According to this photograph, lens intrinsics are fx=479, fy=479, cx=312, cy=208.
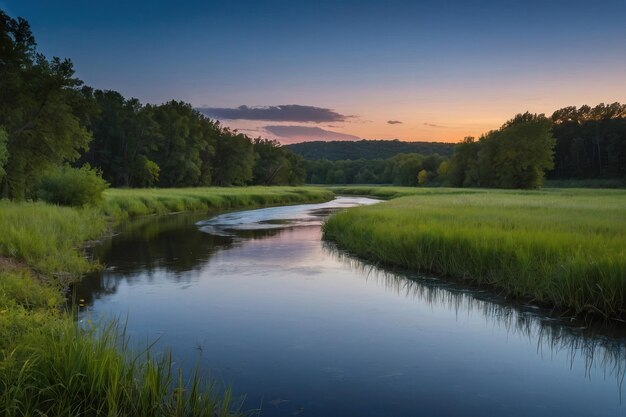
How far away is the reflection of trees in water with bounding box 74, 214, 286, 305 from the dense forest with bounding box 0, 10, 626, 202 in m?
5.09

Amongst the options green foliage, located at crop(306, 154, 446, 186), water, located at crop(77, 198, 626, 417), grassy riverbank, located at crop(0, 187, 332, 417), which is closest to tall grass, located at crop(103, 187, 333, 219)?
water, located at crop(77, 198, 626, 417)

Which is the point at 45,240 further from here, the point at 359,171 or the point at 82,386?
the point at 359,171

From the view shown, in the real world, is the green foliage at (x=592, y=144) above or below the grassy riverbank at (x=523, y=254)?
above

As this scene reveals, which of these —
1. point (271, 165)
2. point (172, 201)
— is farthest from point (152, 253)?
point (271, 165)

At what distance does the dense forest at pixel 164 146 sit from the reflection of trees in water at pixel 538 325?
16.3 m

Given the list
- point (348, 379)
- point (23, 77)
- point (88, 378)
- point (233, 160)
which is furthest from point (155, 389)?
point (233, 160)

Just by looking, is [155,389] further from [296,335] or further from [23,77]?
[23,77]

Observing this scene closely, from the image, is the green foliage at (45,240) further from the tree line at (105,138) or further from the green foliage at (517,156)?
the green foliage at (517,156)

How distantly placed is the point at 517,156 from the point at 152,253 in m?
69.7

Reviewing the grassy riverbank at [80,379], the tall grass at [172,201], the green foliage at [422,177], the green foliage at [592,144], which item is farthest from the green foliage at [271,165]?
the grassy riverbank at [80,379]

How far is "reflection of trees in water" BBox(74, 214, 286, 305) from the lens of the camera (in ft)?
42.7

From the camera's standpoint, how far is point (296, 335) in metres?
8.84

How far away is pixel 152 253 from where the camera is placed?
58.9ft

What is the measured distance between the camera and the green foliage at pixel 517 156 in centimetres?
7444
